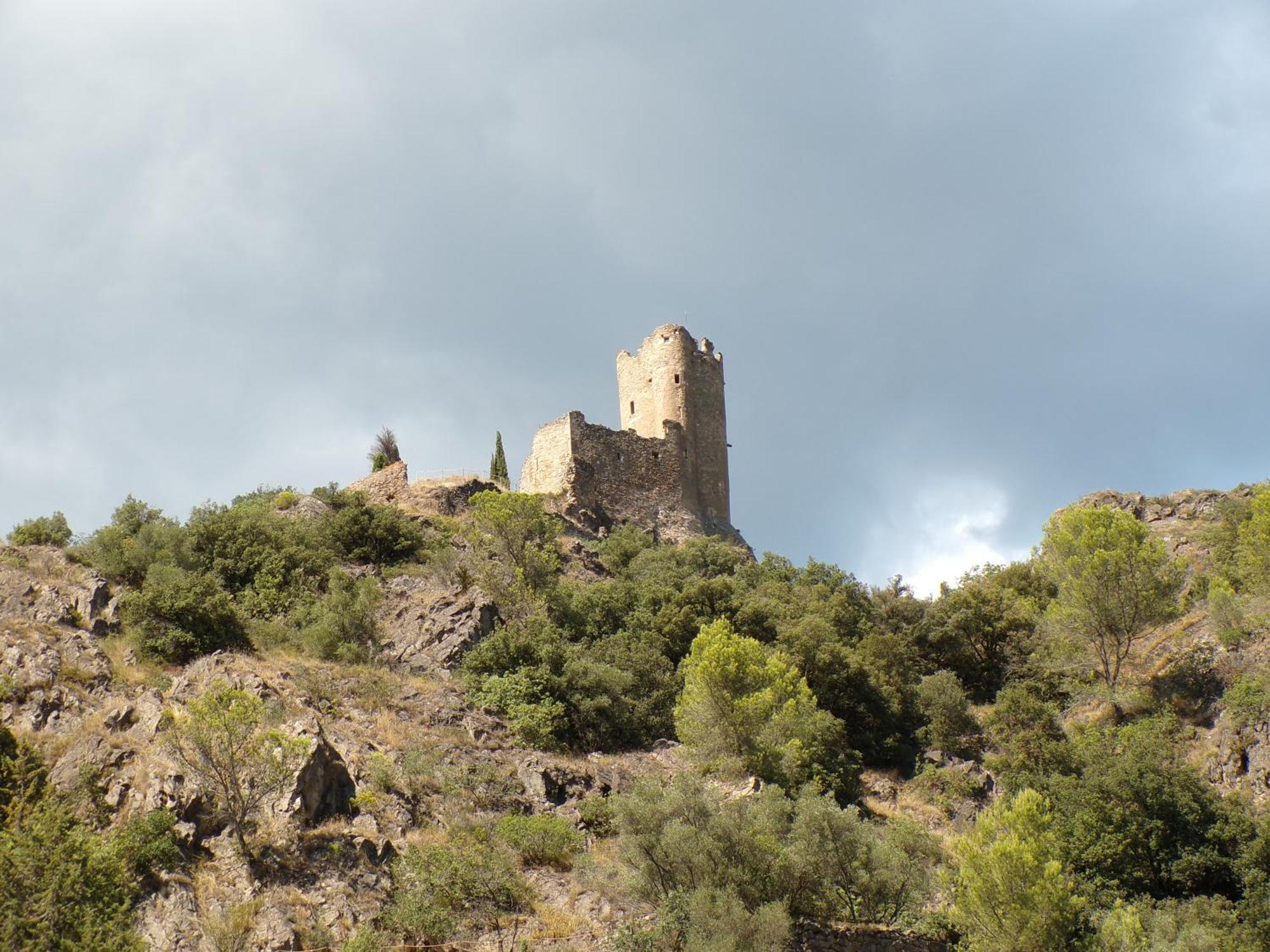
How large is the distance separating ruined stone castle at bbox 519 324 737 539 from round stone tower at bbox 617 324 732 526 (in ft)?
0.12

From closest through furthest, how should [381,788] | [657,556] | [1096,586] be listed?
[381,788] → [1096,586] → [657,556]

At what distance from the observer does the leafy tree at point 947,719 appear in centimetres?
2914

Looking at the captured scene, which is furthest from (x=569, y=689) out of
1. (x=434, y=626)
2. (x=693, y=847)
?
(x=693, y=847)

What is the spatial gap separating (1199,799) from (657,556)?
18.4 m

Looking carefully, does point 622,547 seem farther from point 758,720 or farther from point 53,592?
point 53,592

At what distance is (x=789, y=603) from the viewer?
34438mm

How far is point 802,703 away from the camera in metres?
26.7

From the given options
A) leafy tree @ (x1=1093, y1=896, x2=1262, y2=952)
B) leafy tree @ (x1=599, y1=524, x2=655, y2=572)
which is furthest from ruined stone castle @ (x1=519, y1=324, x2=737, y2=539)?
leafy tree @ (x1=1093, y1=896, x2=1262, y2=952)

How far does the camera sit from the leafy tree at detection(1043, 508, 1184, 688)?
2975cm

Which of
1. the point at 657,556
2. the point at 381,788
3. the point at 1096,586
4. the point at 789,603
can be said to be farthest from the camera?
the point at 657,556

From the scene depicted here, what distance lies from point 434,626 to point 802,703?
30.7ft

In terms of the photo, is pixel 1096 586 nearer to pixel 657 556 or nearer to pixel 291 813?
pixel 657 556

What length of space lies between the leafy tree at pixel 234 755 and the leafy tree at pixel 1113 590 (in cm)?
1996

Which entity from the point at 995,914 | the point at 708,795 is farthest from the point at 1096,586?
the point at 708,795
